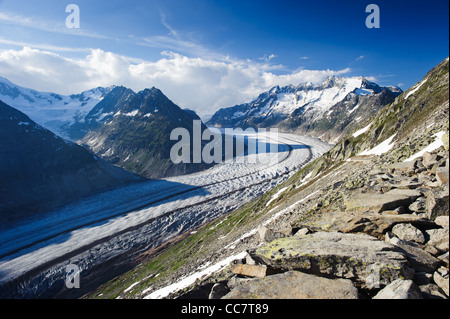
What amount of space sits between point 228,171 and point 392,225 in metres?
99.3

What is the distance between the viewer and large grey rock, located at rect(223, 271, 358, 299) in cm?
791

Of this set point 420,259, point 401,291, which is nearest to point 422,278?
point 420,259

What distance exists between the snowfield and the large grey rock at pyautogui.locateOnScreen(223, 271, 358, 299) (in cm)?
4905

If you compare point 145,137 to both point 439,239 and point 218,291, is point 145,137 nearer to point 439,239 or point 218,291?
point 218,291

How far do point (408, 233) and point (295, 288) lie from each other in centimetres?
576

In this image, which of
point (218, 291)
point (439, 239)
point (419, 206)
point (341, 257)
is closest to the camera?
point (439, 239)

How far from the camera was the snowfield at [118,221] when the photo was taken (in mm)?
47344

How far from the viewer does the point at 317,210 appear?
19.7m

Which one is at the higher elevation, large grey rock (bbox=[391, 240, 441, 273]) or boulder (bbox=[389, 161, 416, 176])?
boulder (bbox=[389, 161, 416, 176])

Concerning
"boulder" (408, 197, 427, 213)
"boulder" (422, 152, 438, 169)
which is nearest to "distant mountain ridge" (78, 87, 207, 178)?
"boulder" (422, 152, 438, 169)

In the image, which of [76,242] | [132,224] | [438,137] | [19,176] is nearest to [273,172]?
[132,224]

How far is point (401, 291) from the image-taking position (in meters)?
6.79

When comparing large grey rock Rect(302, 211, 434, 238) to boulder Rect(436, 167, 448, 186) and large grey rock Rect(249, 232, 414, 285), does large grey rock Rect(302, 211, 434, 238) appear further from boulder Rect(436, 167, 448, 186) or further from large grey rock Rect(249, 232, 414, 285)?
boulder Rect(436, 167, 448, 186)

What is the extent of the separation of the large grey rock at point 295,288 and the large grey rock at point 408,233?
3.82 meters
